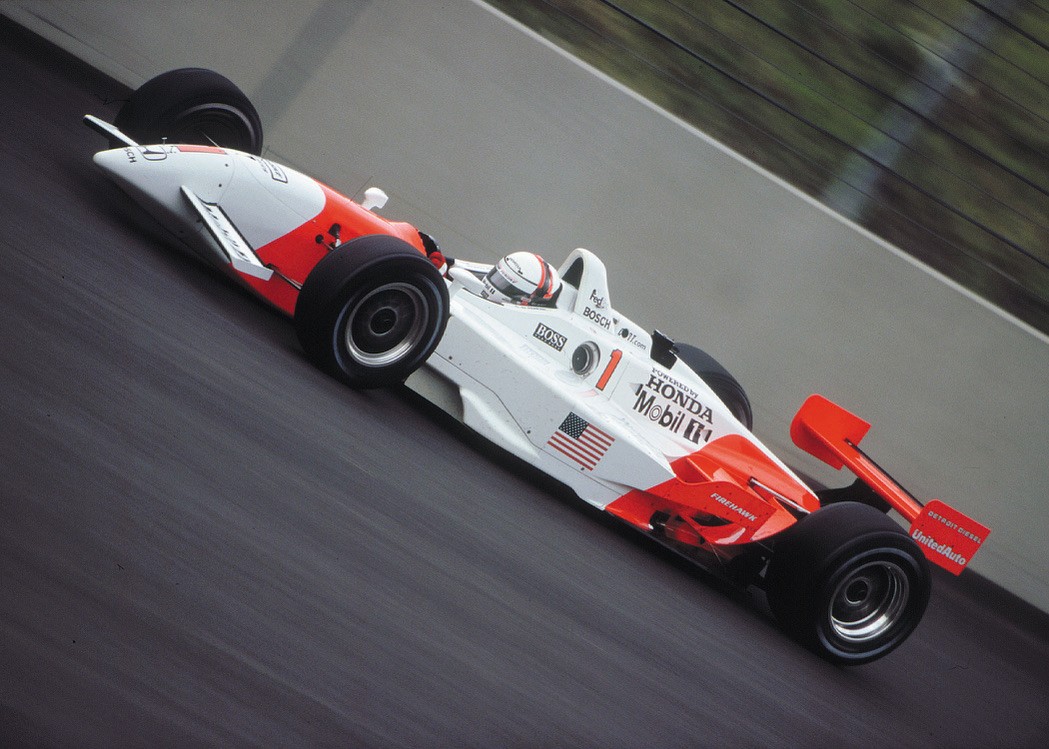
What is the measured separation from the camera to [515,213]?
7867 millimetres

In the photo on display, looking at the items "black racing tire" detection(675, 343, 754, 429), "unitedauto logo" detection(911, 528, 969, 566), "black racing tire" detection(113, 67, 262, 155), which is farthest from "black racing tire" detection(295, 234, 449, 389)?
"unitedauto logo" detection(911, 528, 969, 566)

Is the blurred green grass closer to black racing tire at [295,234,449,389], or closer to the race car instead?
the race car

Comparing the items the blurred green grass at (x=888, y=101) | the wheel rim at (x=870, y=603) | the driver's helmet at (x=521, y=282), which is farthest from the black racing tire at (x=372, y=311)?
the blurred green grass at (x=888, y=101)

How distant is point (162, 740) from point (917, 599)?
13.3 ft

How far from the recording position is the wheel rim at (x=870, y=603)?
583cm

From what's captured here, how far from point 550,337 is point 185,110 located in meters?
2.32

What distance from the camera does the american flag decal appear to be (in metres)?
5.78

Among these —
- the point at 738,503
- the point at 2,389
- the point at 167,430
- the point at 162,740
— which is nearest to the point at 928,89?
the point at 738,503

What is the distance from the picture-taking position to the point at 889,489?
638 cm

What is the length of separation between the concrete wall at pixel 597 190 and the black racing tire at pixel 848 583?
2.03 metres

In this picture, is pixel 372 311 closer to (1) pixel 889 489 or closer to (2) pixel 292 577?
(2) pixel 292 577

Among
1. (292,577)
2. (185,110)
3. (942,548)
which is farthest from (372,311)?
(942,548)

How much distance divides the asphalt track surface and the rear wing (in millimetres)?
692

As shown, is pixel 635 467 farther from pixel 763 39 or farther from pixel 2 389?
pixel 763 39
